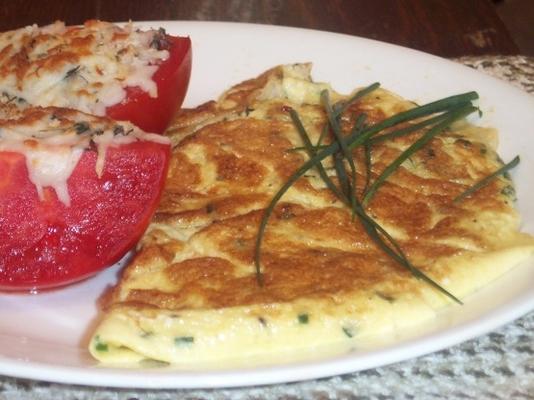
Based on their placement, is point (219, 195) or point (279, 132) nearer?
point (219, 195)

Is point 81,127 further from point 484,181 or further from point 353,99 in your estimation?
point 484,181

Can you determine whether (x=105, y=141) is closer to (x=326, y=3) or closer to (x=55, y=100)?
(x=55, y=100)

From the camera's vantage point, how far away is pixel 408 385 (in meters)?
1.58

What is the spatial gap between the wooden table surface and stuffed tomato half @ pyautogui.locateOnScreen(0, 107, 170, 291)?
6.93 ft

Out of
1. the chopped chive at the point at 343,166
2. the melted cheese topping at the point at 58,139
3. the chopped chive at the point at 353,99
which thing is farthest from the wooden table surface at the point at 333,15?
the melted cheese topping at the point at 58,139

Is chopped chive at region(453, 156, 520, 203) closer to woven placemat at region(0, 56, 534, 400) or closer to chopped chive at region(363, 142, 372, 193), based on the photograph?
chopped chive at region(363, 142, 372, 193)

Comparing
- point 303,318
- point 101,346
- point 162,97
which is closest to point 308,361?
point 303,318

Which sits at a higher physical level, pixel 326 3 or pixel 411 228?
pixel 411 228

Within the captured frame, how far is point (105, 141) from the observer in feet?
5.70

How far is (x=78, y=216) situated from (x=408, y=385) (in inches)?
27.8

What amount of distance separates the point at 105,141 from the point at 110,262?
25 centimetres

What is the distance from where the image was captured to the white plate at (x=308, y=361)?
138cm

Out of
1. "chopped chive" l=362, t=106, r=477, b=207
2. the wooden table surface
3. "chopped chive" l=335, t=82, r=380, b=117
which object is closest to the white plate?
"chopped chive" l=362, t=106, r=477, b=207

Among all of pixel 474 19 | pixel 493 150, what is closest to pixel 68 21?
pixel 474 19
